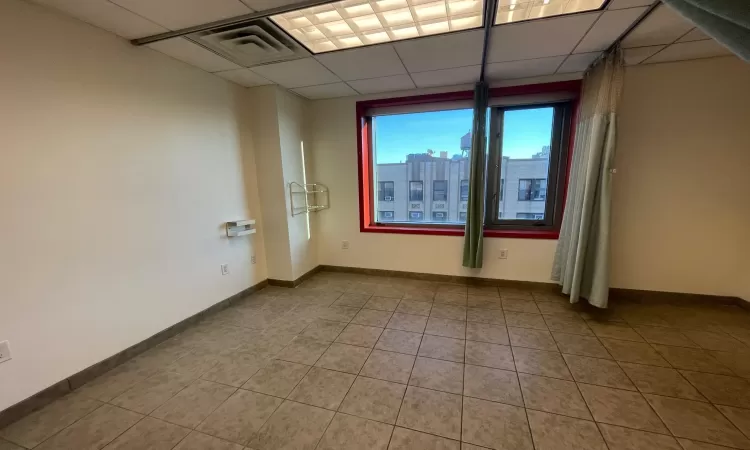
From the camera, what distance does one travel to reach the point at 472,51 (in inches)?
86.8

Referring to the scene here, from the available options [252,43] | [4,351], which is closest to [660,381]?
[252,43]

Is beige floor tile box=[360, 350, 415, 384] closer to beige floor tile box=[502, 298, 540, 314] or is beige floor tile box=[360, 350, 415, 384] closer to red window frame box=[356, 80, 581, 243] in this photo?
beige floor tile box=[502, 298, 540, 314]

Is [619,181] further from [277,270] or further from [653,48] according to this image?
[277,270]

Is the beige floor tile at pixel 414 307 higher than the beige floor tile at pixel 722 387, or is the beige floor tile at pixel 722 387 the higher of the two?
the beige floor tile at pixel 722 387

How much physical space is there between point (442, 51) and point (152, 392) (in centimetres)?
309

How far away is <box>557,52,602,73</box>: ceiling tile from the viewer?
2.32m

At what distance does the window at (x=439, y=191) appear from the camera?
352cm

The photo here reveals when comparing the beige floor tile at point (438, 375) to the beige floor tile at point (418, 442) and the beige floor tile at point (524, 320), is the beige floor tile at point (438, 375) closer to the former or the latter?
the beige floor tile at point (418, 442)

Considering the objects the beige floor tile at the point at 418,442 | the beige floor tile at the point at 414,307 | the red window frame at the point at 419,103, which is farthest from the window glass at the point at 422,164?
the beige floor tile at the point at 418,442

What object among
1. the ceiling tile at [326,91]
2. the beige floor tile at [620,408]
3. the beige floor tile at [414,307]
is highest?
the ceiling tile at [326,91]

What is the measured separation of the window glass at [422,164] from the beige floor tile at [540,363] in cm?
169

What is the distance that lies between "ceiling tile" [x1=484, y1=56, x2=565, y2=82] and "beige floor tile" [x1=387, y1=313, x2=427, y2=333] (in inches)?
93.5

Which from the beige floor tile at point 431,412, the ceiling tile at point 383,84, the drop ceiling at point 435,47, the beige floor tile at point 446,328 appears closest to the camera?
the beige floor tile at point 431,412

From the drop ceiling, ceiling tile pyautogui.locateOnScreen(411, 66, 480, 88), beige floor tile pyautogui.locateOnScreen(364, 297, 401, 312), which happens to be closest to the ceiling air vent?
the drop ceiling
